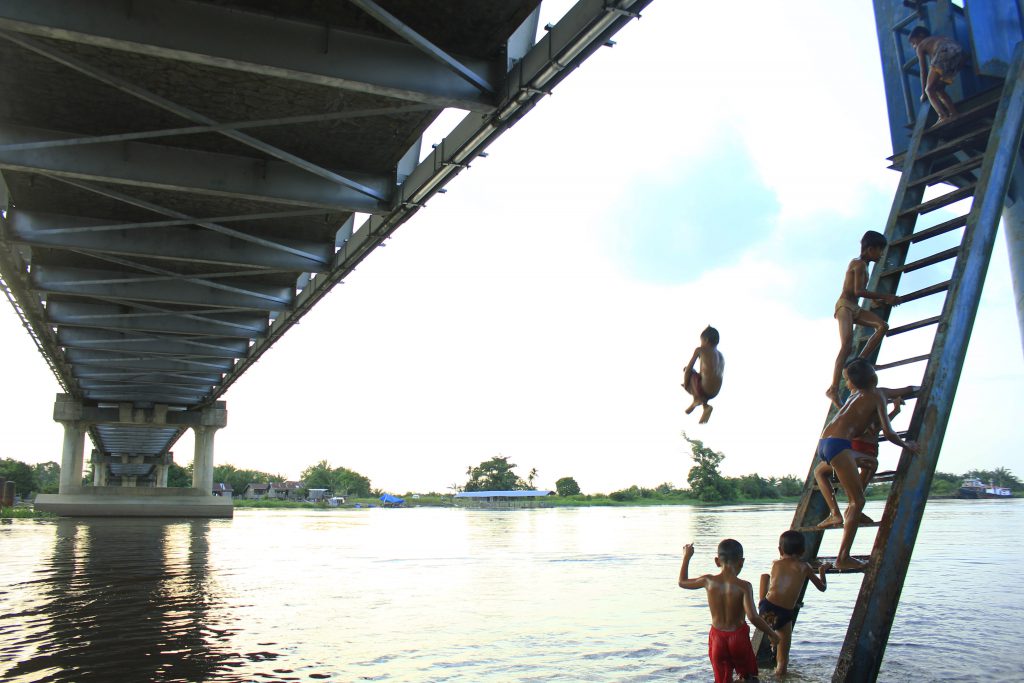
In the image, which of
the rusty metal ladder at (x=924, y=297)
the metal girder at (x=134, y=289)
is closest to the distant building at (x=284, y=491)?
the metal girder at (x=134, y=289)

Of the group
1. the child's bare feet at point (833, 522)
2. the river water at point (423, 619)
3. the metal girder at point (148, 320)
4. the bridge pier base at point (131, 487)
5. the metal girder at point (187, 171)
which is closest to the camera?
the child's bare feet at point (833, 522)

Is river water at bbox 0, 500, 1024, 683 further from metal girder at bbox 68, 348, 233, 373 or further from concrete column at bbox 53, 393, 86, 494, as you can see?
concrete column at bbox 53, 393, 86, 494

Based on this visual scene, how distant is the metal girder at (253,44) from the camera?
9406 millimetres

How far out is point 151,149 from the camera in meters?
14.2

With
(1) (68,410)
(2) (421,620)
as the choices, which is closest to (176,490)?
(1) (68,410)

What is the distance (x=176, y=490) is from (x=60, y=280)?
2875 centimetres

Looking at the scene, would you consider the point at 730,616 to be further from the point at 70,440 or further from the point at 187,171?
the point at 70,440

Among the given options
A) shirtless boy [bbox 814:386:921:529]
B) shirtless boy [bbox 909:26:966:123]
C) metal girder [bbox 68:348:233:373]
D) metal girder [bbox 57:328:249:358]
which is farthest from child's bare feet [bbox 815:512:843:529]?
metal girder [bbox 68:348:233:373]

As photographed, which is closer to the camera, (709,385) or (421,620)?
(709,385)

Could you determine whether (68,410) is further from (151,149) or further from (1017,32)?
(1017,32)

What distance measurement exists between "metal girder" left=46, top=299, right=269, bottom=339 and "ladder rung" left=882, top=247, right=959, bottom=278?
20.0 metres

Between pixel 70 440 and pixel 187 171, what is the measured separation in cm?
4013

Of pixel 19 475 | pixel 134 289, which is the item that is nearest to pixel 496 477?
pixel 19 475

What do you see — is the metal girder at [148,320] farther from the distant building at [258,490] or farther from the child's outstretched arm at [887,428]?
the distant building at [258,490]
